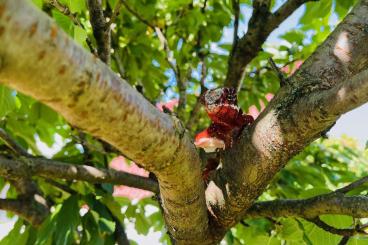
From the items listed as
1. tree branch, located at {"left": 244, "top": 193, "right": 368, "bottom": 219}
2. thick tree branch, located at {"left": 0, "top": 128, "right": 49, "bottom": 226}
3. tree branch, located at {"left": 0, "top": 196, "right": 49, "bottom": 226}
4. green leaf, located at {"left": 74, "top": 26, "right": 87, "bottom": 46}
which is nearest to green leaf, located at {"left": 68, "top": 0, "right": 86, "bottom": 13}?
green leaf, located at {"left": 74, "top": 26, "right": 87, "bottom": 46}

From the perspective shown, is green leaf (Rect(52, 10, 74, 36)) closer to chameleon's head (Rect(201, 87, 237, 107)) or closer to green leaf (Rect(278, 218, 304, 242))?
chameleon's head (Rect(201, 87, 237, 107))

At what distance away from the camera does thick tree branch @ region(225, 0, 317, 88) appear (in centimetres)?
210

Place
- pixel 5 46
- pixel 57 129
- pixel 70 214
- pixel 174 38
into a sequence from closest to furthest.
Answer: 1. pixel 5 46
2. pixel 70 214
3. pixel 57 129
4. pixel 174 38

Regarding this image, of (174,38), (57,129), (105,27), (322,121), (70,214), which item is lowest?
(70,214)

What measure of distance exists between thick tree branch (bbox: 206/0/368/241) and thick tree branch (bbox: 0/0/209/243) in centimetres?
22

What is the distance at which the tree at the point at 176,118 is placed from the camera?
685 mm

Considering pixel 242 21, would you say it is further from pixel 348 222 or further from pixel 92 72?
pixel 92 72

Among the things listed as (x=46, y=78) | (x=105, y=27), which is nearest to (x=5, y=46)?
(x=46, y=78)

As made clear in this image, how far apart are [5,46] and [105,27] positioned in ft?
3.05

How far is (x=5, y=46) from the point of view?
572 millimetres

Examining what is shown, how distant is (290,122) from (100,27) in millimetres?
706

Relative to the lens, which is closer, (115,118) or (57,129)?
(115,118)

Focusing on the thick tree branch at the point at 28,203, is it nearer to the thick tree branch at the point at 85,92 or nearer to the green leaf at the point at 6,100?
the green leaf at the point at 6,100

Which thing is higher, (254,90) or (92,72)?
(254,90)
